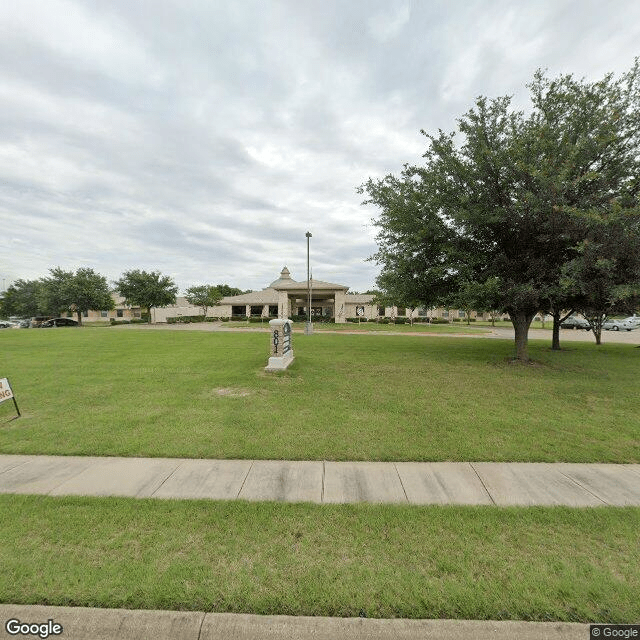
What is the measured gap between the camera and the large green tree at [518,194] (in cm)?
1106

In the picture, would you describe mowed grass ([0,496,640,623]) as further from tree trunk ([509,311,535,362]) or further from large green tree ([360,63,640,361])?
tree trunk ([509,311,535,362])

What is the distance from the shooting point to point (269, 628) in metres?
2.39

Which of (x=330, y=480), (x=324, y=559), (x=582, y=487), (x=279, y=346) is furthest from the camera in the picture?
(x=279, y=346)

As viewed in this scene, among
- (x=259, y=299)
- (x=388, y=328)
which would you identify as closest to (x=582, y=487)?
(x=388, y=328)

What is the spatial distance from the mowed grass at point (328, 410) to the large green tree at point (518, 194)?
3650mm

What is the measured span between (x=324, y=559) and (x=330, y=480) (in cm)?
153

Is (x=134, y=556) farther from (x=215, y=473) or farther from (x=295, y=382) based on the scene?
(x=295, y=382)

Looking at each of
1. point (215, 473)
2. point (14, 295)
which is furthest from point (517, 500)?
point (14, 295)

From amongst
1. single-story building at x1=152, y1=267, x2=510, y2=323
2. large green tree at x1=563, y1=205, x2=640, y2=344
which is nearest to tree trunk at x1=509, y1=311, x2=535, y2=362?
large green tree at x1=563, y1=205, x2=640, y2=344

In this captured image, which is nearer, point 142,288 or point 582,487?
point 582,487
